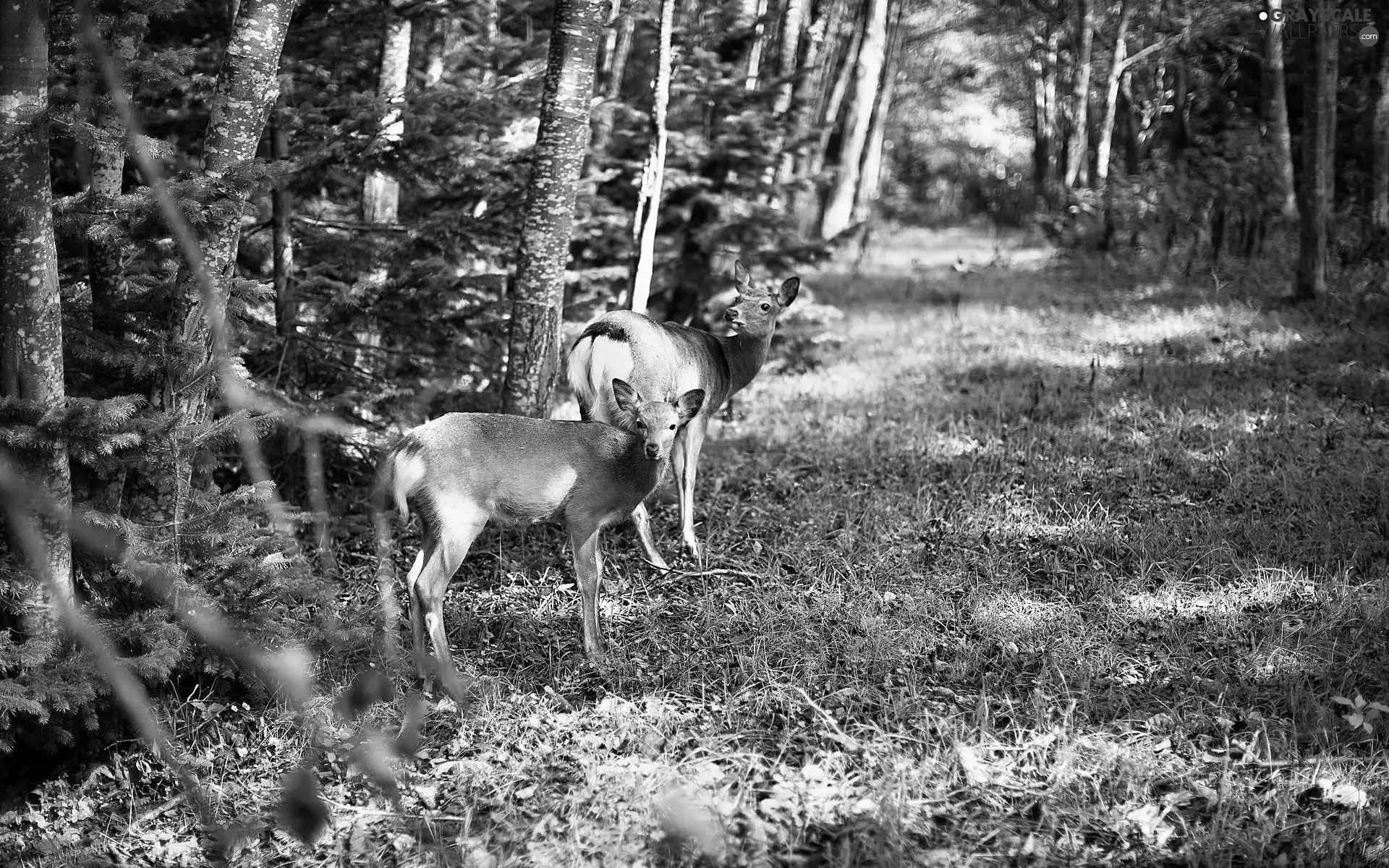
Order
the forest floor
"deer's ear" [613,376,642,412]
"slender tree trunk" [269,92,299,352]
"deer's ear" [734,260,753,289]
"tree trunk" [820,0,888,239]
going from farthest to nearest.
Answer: "tree trunk" [820,0,888,239] < "deer's ear" [734,260,753,289] < "slender tree trunk" [269,92,299,352] < "deer's ear" [613,376,642,412] < the forest floor

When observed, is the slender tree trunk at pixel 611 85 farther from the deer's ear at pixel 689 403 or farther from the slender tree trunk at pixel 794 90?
the deer's ear at pixel 689 403

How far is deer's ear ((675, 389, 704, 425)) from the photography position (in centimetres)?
634

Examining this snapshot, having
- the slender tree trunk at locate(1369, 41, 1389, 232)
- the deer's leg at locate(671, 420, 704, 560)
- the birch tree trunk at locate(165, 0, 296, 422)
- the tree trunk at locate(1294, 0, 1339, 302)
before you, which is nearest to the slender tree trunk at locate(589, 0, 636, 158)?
the deer's leg at locate(671, 420, 704, 560)

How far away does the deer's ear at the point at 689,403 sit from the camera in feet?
20.8

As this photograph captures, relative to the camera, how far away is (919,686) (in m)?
5.22

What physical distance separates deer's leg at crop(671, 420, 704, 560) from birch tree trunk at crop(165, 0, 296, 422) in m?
3.04

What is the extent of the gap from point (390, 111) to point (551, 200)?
4.35ft

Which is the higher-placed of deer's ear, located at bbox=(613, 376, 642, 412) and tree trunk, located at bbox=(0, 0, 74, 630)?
tree trunk, located at bbox=(0, 0, 74, 630)

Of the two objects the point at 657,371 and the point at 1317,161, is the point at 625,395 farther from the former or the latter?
the point at 1317,161

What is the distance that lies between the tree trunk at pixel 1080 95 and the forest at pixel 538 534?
48.5 ft

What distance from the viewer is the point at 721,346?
325 inches

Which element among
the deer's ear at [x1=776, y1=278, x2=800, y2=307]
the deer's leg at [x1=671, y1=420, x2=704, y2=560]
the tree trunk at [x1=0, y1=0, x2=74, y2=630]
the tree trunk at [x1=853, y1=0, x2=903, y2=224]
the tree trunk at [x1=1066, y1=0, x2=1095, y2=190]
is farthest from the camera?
the tree trunk at [x1=853, y1=0, x2=903, y2=224]

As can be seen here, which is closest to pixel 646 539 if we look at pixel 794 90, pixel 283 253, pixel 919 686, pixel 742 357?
pixel 742 357

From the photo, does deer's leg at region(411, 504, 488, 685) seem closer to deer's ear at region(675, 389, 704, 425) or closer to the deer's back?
deer's ear at region(675, 389, 704, 425)
